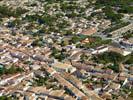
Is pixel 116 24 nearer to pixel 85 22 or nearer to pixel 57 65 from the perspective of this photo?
pixel 85 22

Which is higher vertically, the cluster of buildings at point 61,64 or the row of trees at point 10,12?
the cluster of buildings at point 61,64

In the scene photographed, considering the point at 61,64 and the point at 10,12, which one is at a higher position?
the point at 61,64

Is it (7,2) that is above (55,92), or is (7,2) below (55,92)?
below

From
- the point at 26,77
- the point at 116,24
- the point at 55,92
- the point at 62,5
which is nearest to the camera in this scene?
the point at 55,92

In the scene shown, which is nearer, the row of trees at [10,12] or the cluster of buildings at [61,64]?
the cluster of buildings at [61,64]

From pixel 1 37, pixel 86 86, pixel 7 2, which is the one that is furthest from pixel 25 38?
pixel 7 2

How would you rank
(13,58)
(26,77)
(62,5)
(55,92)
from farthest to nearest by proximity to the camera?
(62,5) < (13,58) < (26,77) < (55,92)

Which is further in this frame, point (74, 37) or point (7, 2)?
point (7, 2)

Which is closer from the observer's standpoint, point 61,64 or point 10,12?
point 61,64

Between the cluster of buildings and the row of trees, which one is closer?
the cluster of buildings

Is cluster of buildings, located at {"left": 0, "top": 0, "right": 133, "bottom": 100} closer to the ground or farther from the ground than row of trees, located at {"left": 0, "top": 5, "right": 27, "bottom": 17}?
farther from the ground
